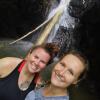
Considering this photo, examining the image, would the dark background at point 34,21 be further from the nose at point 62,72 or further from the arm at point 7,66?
the nose at point 62,72

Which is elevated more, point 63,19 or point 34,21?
point 34,21

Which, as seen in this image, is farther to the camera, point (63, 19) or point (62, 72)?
point (63, 19)

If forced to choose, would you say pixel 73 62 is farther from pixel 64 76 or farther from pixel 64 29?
pixel 64 29

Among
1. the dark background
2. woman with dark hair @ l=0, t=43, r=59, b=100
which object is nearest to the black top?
woman with dark hair @ l=0, t=43, r=59, b=100

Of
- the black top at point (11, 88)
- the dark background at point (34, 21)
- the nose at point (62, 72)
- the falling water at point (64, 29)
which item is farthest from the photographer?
the falling water at point (64, 29)

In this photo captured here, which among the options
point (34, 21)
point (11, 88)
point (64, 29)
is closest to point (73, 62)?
point (11, 88)

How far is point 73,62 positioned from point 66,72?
1.6 inches

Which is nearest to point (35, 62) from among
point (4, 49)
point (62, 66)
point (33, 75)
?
point (33, 75)

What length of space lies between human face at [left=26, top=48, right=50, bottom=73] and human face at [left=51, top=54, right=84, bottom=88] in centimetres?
17

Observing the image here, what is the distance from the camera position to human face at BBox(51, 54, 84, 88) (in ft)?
3.57

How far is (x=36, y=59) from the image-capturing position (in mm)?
1263

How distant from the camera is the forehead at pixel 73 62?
1.09 m

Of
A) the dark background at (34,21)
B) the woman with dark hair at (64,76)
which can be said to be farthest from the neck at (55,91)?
the dark background at (34,21)

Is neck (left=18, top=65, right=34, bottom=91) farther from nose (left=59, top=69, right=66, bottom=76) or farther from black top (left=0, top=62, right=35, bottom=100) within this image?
nose (left=59, top=69, right=66, bottom=76)
